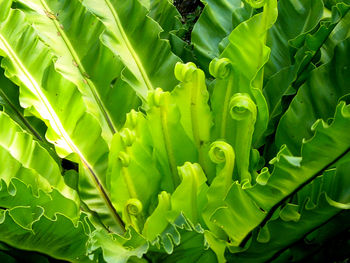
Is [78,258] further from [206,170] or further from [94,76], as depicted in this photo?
[94,76]

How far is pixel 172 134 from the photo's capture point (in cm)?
141

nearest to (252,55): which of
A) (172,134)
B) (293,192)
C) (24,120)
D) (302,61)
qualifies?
(302,61)

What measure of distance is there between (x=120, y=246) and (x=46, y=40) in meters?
0.84

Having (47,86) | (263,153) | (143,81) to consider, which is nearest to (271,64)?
(263,153)

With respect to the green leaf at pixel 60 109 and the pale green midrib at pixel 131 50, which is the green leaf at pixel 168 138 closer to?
the green leaf at pixel 60 109

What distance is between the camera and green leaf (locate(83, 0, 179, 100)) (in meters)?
1.71

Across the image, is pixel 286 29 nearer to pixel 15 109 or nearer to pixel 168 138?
pixel 168 138

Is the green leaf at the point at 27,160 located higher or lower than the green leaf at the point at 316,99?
lower

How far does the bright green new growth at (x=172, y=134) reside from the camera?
1142 mm

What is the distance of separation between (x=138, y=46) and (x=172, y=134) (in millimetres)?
470

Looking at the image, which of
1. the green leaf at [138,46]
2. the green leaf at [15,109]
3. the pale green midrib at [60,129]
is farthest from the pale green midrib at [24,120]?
the green leaf at [138,46]

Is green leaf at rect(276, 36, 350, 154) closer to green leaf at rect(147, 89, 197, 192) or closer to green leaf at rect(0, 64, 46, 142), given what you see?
green leaf at rect(147, 89, 197, 192)

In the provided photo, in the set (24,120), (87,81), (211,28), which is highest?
(211,28)

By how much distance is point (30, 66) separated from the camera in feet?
5.23
